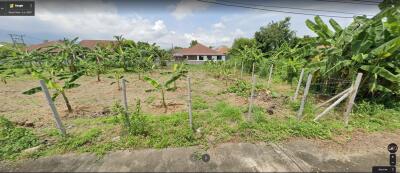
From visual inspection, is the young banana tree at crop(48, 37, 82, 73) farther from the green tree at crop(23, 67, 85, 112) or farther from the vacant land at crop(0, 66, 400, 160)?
the green tree at crop(23, 67, 85, 112)

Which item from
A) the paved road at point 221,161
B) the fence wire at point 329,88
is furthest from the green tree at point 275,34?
the paved road at point 221,161

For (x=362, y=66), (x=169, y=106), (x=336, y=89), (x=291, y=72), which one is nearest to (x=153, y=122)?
(x=169, y=106)

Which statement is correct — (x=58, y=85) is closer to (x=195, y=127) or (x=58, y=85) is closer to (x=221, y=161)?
(x=195, y=127)

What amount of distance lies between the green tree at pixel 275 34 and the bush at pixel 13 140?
82.5ft

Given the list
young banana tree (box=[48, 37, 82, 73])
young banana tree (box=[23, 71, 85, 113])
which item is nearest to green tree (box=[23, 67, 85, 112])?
young banana tree (box=[23, 71, 85, 113])

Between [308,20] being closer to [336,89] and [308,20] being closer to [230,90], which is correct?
[336,89]

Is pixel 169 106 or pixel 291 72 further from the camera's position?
pixel 291 72

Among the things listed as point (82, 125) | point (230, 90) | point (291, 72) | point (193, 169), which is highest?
point (291, 72)

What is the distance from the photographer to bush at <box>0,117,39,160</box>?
3.39 m

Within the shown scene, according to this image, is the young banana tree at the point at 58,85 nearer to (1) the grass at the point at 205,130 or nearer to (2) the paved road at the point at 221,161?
(1) the grass at the point at 205,130

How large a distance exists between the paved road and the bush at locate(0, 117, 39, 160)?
44cm

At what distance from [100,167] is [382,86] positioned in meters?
7.77

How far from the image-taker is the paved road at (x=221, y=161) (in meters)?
3.04

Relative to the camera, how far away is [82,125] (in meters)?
4.58
